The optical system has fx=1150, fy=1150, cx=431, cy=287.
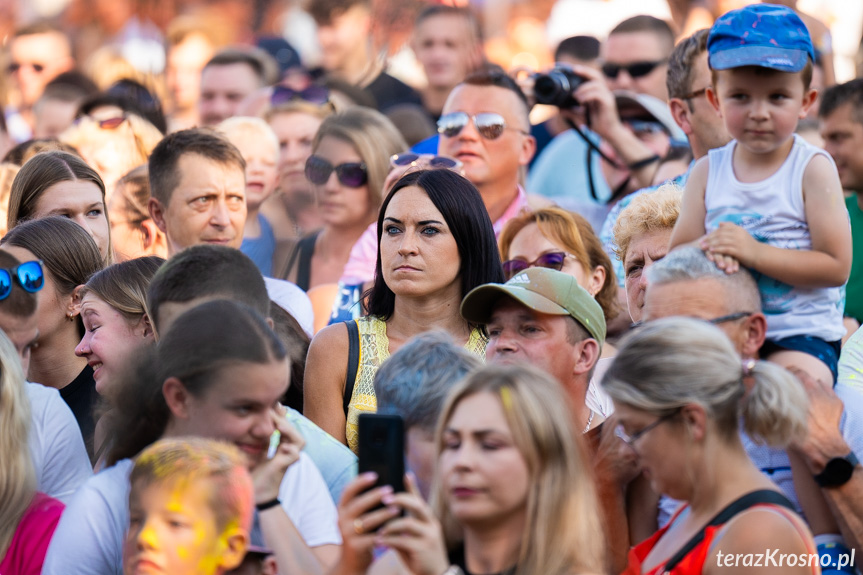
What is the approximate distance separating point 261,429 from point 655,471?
943mm

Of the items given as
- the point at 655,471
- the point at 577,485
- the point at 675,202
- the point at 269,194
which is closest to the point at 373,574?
the point at 577,485

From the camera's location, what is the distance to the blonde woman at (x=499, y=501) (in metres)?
2.46

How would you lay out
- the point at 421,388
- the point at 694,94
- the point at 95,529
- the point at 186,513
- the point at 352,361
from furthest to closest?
the point at 694,94, the point at 352,361, the point at 421,388, the point at 95,529, the point at 186,513

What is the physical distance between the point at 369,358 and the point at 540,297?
661 mm

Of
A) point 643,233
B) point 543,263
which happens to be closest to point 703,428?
point 643,233

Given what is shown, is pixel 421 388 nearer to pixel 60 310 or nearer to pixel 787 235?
pixel 787 235

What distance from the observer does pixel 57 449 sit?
11.2ft

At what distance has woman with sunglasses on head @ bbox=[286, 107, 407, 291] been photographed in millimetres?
5738

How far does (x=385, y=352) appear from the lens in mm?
3896

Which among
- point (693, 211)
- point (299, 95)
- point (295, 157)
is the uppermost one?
point (299, 95)

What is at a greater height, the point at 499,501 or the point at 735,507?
the point at 499,501

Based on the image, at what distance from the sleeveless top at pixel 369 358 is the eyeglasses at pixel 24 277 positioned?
41.8 inches

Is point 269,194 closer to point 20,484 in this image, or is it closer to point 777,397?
point 20,484

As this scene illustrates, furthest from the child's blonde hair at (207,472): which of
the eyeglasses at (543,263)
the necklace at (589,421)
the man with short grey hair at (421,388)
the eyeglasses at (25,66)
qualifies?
the eyeglasses at (25,66)
